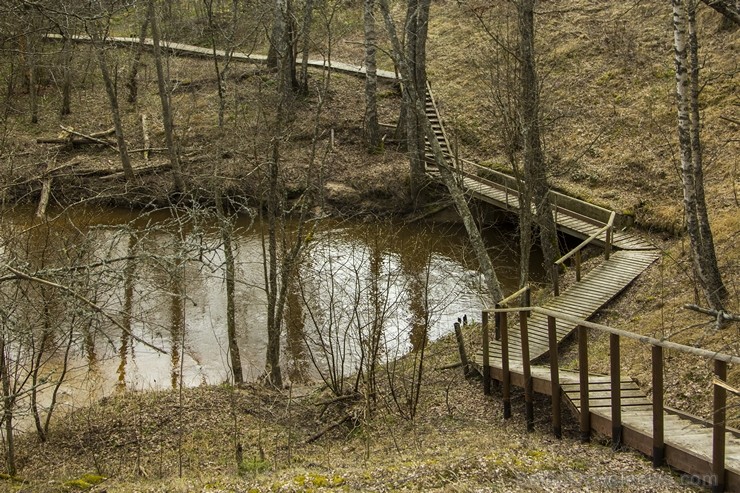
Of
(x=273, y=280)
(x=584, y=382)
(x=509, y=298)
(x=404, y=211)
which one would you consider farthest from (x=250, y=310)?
(x=584, y=382)

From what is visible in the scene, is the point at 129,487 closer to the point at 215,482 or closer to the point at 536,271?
the point at 215,482

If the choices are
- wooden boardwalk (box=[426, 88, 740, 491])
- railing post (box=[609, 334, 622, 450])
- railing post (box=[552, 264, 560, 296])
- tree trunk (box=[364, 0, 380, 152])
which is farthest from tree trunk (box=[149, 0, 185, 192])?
railing post (box=[609, 334, 622, 450])

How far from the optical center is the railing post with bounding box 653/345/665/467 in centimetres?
781

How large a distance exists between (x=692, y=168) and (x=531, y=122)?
Result: 10.8 ft

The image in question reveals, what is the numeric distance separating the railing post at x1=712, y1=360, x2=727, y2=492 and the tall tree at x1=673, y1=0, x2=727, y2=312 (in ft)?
13.1

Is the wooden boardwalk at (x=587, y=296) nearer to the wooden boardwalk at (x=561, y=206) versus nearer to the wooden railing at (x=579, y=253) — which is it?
the wooden railing at (x=579, y=253)

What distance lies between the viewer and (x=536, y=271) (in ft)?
66.1

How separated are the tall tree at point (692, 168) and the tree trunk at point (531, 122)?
287 cm

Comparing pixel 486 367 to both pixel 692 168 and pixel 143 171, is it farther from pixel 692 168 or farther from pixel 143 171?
pixel 143 171

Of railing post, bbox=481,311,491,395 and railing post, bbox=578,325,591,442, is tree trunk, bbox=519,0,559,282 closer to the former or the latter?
railing post, bbox=481,311,491,395

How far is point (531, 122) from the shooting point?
552 inches

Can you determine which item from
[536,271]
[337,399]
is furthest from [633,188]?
[337,399]

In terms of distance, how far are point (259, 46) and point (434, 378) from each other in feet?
83.2

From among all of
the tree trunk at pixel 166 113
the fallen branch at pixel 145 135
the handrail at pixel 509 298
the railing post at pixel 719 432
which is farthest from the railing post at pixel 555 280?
the fallen branch at pixel 145 135
